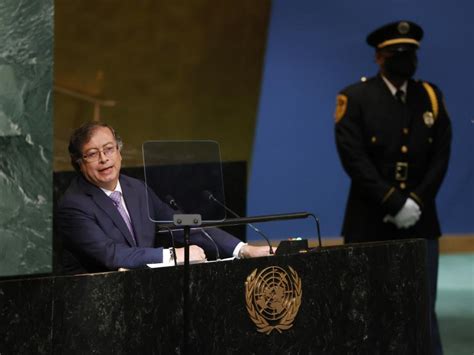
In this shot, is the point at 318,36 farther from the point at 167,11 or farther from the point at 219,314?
the point at 219,314

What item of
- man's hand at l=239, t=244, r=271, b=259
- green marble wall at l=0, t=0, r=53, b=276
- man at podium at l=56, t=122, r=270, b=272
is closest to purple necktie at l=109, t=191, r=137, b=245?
man at podium at l=56, t=122, r=270, b=272

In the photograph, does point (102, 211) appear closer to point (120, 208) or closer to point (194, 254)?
point (120, 208)

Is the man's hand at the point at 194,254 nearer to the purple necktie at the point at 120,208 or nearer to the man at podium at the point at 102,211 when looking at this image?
the man at podium at the point at 102,211

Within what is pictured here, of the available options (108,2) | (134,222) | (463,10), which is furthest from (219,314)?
(463,10)

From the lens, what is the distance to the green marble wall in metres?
3.45

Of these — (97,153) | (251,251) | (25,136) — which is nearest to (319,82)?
(251,251)

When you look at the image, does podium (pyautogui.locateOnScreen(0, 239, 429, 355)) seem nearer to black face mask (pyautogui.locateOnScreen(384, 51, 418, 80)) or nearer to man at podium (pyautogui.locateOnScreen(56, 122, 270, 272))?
man at podium (pyautogui.locateOnScreen(56, 122, 270, 272))

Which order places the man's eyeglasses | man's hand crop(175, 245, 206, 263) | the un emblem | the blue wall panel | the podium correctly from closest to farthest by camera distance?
the podium
the un emblem
man's hand crop(175, 245, 206, 263)
the man's eyeglasses
the blue wall panel

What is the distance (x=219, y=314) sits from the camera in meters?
3.77

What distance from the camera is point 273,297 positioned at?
3.89 metres

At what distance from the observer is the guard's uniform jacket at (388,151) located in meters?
5.57

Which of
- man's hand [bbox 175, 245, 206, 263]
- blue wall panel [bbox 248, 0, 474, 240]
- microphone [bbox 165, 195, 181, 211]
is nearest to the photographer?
man's hand [bbox 175, 245, 206, 263]

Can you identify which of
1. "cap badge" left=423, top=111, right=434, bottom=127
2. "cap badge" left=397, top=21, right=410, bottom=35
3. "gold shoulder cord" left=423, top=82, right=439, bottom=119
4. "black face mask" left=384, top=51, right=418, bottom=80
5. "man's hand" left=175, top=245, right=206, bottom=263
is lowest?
"man's hand" left=175, top=245, right=206, bottom=263

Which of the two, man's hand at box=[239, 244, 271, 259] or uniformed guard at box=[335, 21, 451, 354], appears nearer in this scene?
man's hand at box=[239, 244, 271, 259]
